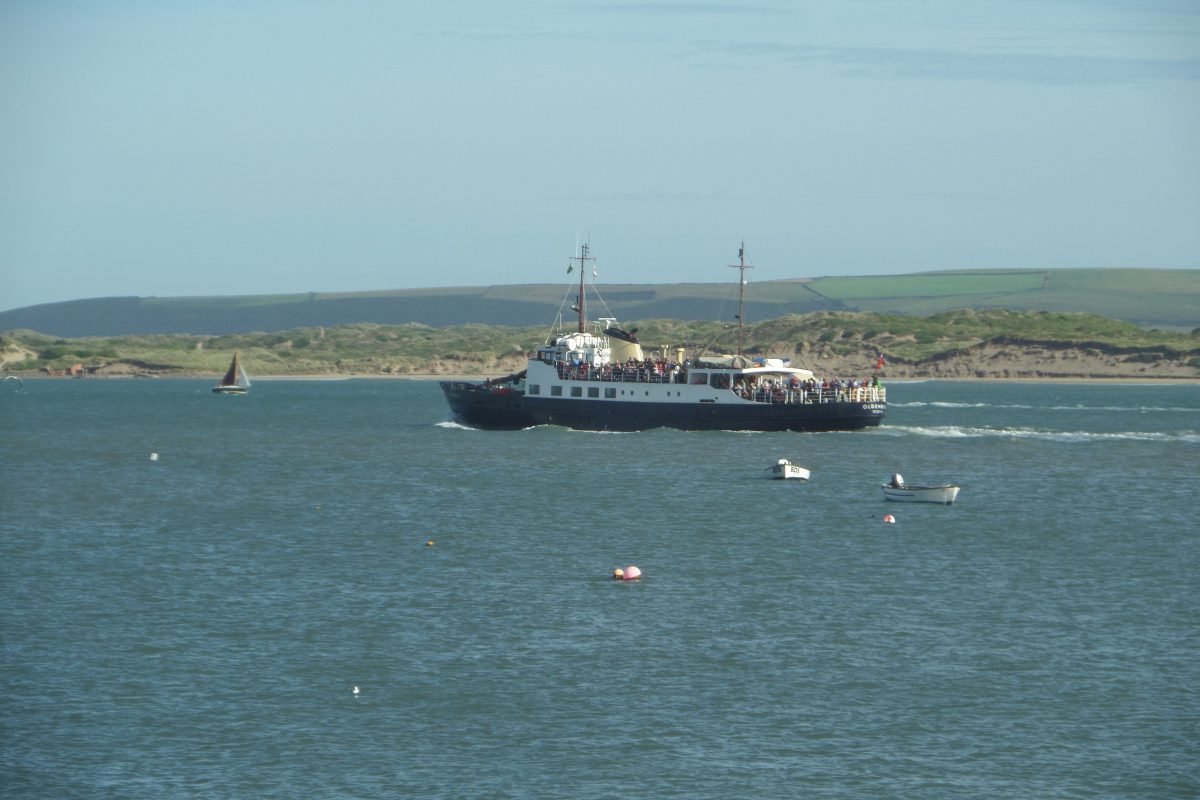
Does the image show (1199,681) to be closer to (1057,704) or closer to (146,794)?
(1057,704)

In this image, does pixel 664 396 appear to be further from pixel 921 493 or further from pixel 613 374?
pixel 921 493

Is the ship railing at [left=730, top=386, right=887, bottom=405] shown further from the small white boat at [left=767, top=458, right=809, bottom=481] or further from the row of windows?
the small white boat at [left=767, top=458, right=809, bottom=481]

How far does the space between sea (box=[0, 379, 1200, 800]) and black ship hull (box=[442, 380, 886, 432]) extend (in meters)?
25.9

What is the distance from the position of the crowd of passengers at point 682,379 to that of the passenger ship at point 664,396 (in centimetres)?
7

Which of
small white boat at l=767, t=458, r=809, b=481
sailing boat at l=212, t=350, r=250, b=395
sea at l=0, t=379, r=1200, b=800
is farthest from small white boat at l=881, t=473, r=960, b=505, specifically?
sailing boat at l=212, t=350, r=250, b=395

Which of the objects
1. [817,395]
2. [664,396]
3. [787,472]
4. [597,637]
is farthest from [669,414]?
[597,637]

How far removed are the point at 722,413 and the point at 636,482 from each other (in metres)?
31.0

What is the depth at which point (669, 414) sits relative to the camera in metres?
111

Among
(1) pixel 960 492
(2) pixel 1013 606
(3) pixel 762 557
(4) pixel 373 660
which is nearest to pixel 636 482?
(1) pixel 960 492

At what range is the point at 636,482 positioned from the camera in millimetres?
79812

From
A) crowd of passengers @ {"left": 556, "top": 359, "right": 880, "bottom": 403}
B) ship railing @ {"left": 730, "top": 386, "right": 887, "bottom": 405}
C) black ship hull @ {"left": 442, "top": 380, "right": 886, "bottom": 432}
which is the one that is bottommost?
black ship hull @ {"left": 442, "top": 380, "right": 886, "bottom": 432}

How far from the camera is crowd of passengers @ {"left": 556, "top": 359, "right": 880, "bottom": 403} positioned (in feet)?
360

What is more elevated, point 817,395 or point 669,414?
point 817,395

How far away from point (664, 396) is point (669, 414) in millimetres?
1468
